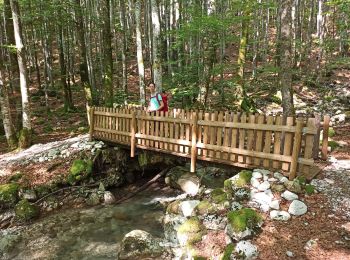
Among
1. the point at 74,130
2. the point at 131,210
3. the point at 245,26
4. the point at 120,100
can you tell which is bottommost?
the point at 131,210

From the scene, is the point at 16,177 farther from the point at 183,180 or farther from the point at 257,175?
the point at 257,175

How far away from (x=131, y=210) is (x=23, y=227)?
9.09 feet

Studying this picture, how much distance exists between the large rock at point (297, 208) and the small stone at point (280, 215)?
4.2 inches

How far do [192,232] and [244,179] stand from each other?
1.50 metres

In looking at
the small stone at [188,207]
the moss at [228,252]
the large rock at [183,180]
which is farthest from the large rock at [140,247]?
the large rock at [183,180]

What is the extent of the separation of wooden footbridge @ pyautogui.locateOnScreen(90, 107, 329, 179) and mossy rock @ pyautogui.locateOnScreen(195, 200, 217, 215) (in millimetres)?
1232

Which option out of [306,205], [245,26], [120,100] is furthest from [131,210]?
[245,26]

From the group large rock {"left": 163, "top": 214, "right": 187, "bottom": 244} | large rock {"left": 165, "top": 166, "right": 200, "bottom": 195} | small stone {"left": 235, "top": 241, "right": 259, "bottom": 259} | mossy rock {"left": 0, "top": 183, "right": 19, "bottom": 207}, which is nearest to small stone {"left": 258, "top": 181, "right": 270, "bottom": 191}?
small stone {"left": 235, "top": 241, "right": 259, "bottom": 259}

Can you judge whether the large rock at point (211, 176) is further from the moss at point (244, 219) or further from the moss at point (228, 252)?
the moss at point (228, 252)

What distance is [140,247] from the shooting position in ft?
19.6

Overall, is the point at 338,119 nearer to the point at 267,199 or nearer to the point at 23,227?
the point at 267,199

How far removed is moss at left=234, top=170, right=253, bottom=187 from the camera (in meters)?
6.00

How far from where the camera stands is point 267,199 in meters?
5.47

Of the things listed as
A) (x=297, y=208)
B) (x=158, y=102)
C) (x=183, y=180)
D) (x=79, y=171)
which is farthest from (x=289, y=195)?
(x=79, y=171)
